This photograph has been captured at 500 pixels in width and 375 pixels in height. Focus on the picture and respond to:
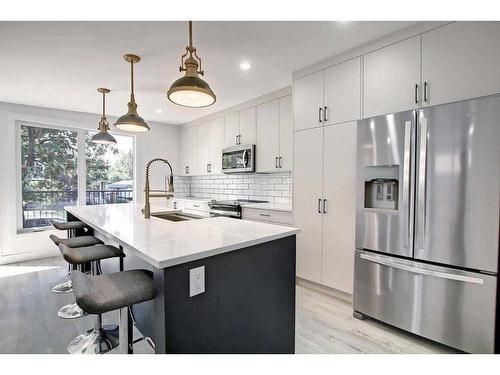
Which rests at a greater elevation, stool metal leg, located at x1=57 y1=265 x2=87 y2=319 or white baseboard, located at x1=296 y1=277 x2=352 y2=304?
white baseboard, located at x1=296 y1=277 x2=352 y2=304

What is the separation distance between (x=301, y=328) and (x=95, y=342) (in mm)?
1589

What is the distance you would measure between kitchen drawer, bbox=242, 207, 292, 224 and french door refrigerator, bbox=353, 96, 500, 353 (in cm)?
105

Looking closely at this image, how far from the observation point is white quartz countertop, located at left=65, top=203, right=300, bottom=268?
1.23 meters

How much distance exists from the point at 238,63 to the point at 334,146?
4.26 ft

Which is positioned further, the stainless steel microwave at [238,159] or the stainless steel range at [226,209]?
the stainless steel microwave at [238,159]

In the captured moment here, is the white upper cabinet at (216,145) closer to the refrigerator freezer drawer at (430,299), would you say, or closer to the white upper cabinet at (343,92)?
the white upper cabinet at (343,92)

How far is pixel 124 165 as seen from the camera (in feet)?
17.5

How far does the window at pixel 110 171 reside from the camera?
495cm

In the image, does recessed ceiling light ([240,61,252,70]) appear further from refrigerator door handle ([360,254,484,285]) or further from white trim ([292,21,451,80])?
refrigerator door handle ([360,254,484,285])

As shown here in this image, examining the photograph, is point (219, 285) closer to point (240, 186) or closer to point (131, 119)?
point (131, 119)

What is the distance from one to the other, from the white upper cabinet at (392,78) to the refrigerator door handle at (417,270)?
4.00ft

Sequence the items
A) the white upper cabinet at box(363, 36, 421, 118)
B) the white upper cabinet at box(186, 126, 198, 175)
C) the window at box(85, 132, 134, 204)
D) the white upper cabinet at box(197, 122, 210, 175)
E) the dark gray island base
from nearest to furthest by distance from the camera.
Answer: the dark gray island base → the white upper cabinet at box(363, 36, 421, 118) → the window at box(85, 132, 134, 204) → the white upper cabinet at box(197, 122, 210, 175) → the white upper cabinet at box(186, 126, 198, 175)

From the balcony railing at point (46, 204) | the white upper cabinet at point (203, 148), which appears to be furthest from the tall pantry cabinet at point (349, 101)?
the balcony railing at point (46, 204)

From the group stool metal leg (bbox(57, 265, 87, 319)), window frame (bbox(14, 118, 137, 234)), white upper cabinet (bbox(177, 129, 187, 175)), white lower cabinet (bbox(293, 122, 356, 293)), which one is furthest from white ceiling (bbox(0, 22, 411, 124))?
stool metal leg (bbox(57, 265, 87, 319))
